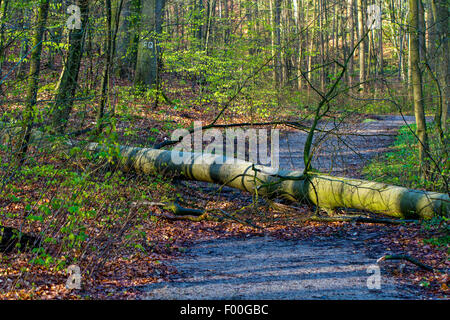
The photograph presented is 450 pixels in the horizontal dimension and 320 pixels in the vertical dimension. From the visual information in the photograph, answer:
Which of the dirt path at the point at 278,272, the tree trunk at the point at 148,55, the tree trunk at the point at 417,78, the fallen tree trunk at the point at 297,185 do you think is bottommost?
the dirt path at the point at 278,272

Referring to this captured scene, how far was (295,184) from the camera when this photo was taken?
7.93 metres

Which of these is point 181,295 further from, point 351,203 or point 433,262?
point 351,203

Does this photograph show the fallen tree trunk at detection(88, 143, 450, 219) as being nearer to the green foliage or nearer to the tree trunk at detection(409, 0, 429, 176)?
the green foliage

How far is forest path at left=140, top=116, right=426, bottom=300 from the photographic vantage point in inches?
169

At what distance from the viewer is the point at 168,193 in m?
9.01

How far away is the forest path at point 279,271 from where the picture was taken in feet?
14.1

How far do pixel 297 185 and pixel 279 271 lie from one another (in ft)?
10.1

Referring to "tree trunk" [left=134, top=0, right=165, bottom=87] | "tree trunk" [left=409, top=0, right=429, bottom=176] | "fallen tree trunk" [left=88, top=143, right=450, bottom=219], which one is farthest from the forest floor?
"tree trunk" [left=134, top=0, right=165, bottom=87]

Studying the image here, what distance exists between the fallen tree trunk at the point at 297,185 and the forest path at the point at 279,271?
2.66ft

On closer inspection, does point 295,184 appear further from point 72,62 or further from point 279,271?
point 72,62

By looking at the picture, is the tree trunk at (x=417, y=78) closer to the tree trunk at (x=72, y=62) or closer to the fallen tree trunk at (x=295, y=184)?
the fallen tree trunk at (x=295, y=184)

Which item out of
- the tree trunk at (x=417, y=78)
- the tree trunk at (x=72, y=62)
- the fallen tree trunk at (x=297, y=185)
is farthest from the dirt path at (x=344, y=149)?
the tree trunk at (x=72, y=62)
